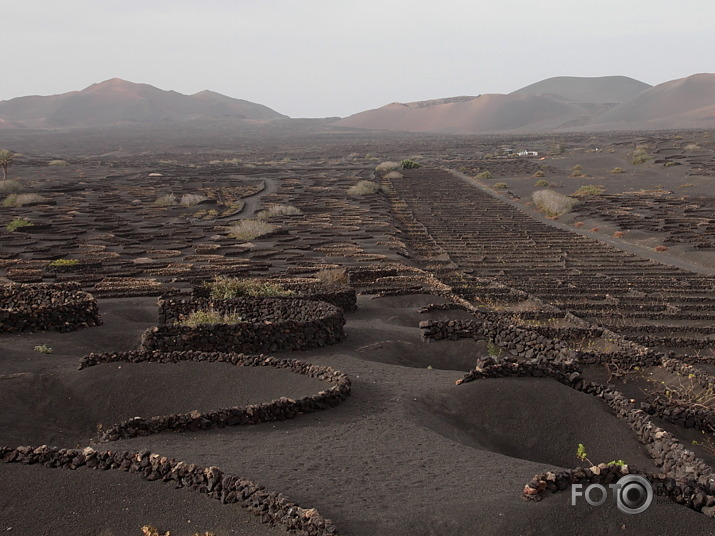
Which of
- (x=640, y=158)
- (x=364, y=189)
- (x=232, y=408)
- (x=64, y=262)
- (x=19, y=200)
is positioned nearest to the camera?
(x=232, y=408)

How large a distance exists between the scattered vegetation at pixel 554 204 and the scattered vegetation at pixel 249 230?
80.7ft

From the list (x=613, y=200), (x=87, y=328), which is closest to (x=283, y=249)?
(x=87, y=328)

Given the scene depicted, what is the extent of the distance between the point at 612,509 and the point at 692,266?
29988 millimetres

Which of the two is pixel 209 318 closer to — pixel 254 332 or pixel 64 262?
pixel 254 332

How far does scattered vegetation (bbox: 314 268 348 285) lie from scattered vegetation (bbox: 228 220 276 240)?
14138mm

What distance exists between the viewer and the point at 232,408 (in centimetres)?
1193

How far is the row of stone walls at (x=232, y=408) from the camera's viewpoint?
11.3 metres

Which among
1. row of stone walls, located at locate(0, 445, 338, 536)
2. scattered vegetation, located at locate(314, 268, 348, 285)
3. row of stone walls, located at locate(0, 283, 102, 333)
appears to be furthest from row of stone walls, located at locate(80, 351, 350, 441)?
scattered vegetation, located at locate(314, 268, 348, 285)

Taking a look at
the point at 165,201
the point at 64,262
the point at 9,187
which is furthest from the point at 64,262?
the point at 9,187

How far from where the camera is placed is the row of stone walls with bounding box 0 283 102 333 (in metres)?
18.4

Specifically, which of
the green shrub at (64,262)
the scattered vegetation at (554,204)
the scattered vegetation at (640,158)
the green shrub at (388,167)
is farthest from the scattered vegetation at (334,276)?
the scattered vegetation at (640,158)

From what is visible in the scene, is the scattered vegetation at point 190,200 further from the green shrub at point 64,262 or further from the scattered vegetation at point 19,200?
the green shrub at point 64,262

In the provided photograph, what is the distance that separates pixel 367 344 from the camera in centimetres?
1875

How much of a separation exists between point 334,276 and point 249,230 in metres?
15.6
